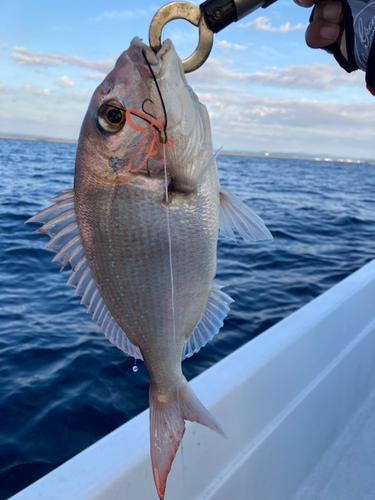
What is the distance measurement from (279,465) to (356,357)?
129cm

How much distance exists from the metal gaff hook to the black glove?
592 millimetres

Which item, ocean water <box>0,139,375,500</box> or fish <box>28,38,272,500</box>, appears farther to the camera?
ocean water <box>0,139,375,500</box>

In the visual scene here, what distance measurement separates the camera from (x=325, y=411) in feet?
10.4

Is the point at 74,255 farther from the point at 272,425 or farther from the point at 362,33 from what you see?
the point at 272,425

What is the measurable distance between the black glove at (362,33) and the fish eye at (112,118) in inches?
33.5

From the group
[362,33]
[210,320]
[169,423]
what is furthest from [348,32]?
[169,423]

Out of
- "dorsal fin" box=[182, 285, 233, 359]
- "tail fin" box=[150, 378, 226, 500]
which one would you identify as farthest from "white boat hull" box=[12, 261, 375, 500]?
"dorsal fin" box=[182, 285, 233, 359]

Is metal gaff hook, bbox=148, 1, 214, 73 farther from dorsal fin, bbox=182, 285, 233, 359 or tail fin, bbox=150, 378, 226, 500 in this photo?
tail fin, bbox=150, 378, 226, 500

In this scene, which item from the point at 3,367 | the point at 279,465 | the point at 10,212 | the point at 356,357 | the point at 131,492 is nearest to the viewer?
the point at 131,492

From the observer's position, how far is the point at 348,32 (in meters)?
1.40

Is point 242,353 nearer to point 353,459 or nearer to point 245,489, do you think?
point 245,489

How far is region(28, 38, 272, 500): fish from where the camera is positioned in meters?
1.16

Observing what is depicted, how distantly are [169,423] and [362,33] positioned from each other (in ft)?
4.71

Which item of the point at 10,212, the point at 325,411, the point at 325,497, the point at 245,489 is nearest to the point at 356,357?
the point at 325,411
